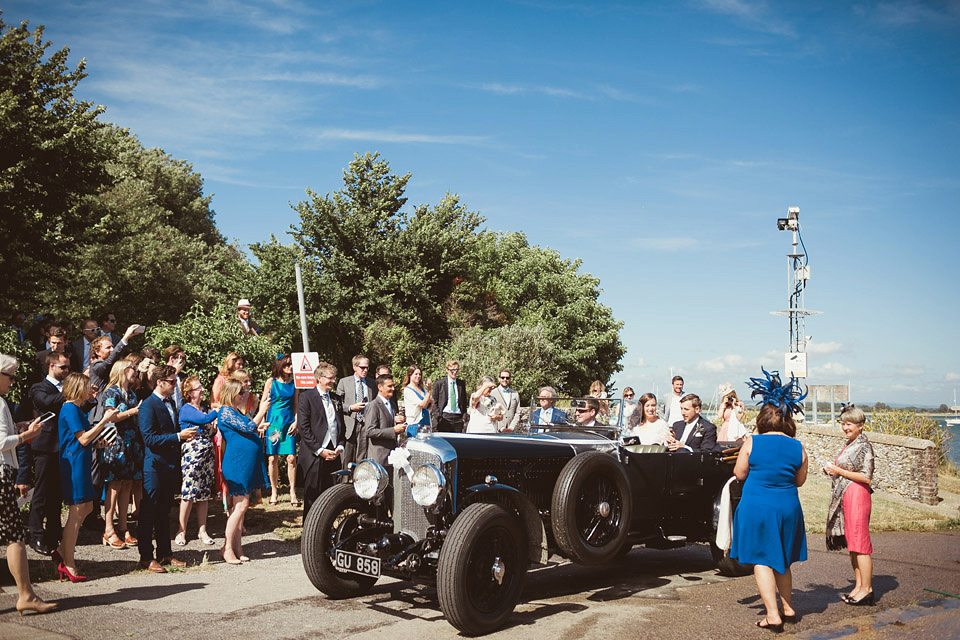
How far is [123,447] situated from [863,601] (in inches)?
293

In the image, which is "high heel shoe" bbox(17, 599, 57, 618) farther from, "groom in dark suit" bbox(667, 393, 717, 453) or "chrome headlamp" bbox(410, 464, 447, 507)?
Answer: "groom in dark suit" bbox(667, 393, 717, 453)

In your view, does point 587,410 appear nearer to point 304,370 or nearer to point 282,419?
point 304,370

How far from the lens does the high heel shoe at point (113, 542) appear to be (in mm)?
8711

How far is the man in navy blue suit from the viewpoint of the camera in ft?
25.0

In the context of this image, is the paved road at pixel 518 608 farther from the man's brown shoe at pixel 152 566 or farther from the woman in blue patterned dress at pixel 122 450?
the woman in blue patterned dress at pixel 122 450

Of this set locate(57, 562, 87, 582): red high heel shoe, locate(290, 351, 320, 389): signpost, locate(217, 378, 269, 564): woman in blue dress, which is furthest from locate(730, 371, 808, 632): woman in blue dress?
locate(290, 351, 320, 389): signpost

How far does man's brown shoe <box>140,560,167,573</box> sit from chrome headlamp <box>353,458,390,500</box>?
2528 millimetres

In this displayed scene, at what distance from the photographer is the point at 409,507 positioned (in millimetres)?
6496

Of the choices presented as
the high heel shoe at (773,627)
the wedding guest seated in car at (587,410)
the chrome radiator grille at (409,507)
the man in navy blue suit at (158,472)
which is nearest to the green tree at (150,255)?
the man in navy blue suit at (158,472)

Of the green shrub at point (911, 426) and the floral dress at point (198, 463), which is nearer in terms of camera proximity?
the floral dress at point (198, 463)

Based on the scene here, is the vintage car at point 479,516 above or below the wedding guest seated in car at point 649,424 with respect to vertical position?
below

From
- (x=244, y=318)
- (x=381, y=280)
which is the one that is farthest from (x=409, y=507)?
(x=381, y=280)

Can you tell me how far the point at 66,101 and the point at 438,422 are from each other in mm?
11613

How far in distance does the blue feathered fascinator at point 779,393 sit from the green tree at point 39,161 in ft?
49.5
